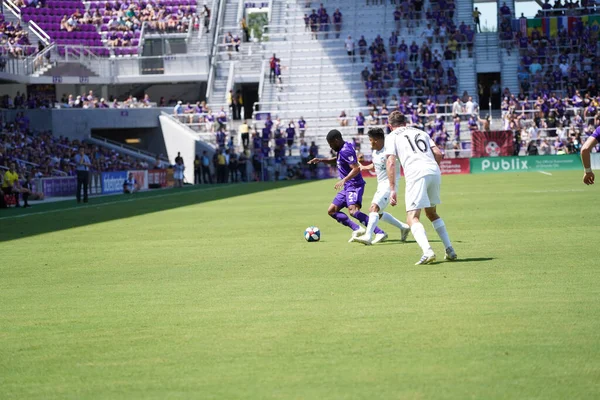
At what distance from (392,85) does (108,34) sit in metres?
20.1

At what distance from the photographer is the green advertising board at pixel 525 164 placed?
4744cm

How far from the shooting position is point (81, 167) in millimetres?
34500

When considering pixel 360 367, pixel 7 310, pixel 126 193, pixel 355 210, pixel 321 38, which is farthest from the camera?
pixel 321 38

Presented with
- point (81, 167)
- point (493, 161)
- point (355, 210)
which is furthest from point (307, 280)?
point (493, 161)

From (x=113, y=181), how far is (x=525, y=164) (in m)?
20.9

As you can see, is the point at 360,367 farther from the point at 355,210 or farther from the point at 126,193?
the point at 126,193

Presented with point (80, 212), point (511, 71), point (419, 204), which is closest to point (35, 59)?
point (80, 212)

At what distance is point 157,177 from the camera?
49156 millimetres

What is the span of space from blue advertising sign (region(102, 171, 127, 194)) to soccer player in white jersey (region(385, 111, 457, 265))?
1246 inches

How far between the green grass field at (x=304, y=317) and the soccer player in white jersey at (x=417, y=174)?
1.54 ft

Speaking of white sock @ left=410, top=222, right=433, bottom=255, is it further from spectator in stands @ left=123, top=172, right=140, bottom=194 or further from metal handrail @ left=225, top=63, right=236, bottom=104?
metal handrail @ left=225, top=63, right=236, bottom=104

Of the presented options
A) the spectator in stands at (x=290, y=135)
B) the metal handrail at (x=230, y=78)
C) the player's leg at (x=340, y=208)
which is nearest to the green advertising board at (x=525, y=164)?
the spectator in stands at (x=290, y=135)

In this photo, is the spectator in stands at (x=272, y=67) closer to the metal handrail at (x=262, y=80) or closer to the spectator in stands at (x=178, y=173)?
the metal handrail at (x=262, y=80)

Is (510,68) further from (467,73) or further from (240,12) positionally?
(240,12)
